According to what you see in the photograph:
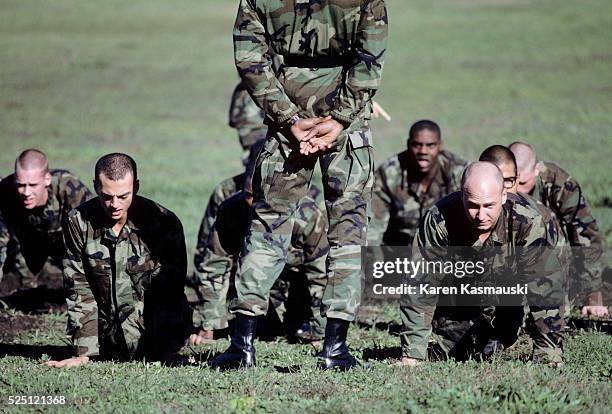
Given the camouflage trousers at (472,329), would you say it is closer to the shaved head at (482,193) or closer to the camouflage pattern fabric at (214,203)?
the shaved head at (482,193)

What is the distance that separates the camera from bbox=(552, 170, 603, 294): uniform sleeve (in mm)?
10047

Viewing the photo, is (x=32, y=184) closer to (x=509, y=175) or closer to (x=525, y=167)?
(x=509, y=175)

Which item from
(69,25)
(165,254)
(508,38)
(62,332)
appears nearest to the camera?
(165,254)

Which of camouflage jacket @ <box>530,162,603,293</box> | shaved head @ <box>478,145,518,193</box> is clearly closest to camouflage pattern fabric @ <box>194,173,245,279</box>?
Result: shaved head @ <box>478,145,518,193</box>

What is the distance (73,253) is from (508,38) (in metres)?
30.4

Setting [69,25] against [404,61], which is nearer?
[404,61]

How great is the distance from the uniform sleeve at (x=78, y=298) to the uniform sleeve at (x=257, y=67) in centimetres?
198

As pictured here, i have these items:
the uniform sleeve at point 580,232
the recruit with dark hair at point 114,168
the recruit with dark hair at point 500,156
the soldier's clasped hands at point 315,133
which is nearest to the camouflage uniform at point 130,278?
the recruit with dark hair at point 114,168

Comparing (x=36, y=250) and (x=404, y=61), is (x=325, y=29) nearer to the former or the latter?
(x=36, y=250)

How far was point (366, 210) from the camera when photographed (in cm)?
678

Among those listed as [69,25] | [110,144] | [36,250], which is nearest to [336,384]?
[36,250]

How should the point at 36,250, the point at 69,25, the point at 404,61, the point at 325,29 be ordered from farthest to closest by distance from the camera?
the point at 69,25, the point at 404,61, the point at 36,250, the point at 325,29

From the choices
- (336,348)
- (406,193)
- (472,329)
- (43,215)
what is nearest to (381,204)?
(406,193)

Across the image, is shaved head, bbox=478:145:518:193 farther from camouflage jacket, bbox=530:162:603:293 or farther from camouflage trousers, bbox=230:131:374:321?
camouflage trousers, bbox=230:131:374:321
